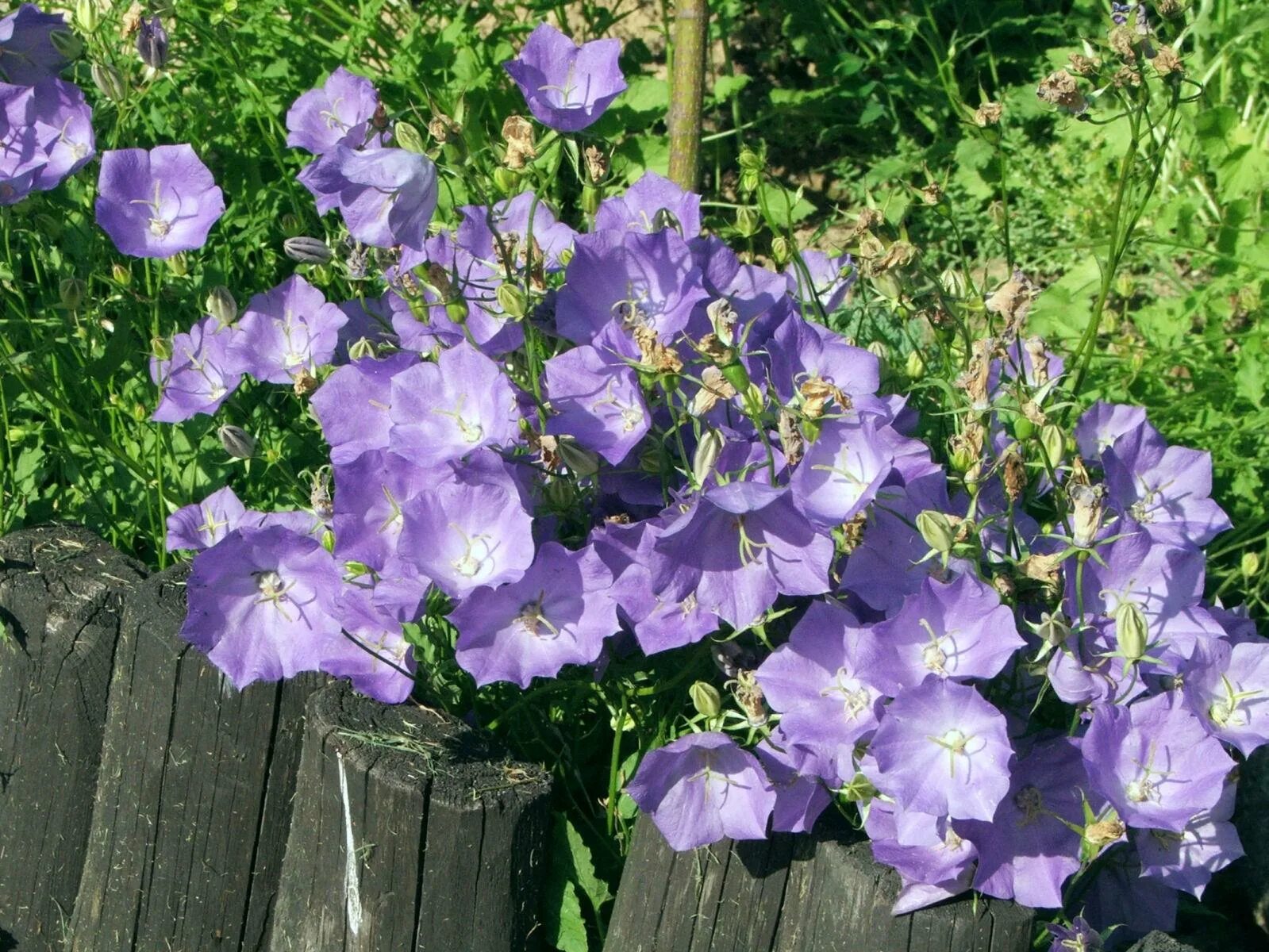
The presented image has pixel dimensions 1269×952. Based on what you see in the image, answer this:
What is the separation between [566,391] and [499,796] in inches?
22.0

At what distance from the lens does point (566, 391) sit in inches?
71.9

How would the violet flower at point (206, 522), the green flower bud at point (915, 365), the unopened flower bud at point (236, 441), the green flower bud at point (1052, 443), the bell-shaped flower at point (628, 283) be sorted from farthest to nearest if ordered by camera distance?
the violet flower at point (206, 522) < the unopened flower bud at point (236, 441) < the green flower bud at point (915, 365) < the bell-shaped flower at point (628, 283) < the green flower bud at point (1052, 443)

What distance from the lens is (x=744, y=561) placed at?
1705mm

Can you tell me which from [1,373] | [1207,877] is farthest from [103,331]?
[1207,877]

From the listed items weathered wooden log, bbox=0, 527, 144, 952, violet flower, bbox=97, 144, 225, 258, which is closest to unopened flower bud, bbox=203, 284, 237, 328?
violet flower, bbox=97, 144, 225, 258

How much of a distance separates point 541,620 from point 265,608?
44cm

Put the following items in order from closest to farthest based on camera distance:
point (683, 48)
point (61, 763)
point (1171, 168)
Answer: point (61, 763), point (683, 48), point (1171, 168)

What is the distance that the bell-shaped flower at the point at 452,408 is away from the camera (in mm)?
1772

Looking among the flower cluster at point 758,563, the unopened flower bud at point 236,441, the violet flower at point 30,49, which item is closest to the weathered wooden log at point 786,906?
the flower cluster at point 758,563

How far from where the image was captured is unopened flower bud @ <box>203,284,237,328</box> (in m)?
2.31

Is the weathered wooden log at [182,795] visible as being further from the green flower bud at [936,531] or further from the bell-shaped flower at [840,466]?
the green flower bud at [936,531]

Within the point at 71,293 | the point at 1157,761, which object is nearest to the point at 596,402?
the point at 1157,761

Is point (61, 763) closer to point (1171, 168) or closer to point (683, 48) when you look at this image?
point (683, 48)

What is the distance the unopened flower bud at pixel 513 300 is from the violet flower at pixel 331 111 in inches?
28.5
